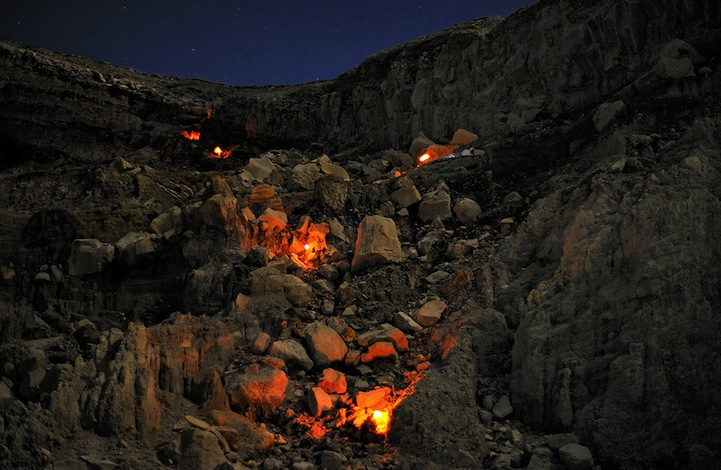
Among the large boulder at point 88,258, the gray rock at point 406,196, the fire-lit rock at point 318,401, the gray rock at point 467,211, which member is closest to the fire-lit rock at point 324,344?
the fire-lit rock at point 318,401

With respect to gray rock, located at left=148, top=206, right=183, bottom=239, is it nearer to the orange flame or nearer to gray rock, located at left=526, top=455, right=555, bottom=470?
gray rock, located at left=526, top=455, right=555, bottom=470

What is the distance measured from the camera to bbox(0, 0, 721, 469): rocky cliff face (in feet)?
25.7

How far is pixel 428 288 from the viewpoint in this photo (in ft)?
37.9

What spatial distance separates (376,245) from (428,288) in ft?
4.98

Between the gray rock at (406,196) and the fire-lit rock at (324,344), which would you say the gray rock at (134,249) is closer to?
the fire-lit rock at (324,344)

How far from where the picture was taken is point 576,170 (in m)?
12.4

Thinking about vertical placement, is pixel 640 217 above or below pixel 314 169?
below

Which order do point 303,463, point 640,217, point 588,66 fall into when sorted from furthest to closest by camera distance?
point 588,66 < point 640,217 < point 303,463

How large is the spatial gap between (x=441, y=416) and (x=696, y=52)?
1022 centimetres

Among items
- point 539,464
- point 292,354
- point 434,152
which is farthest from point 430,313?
point 434,152

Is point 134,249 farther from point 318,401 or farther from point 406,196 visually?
point 406,196

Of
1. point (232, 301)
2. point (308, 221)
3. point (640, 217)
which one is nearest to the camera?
point (640, 217)

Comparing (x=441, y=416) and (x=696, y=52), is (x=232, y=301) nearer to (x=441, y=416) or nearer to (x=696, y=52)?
(x=441, y=416)

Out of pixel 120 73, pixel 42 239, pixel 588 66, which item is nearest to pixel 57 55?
pixel 120 73
